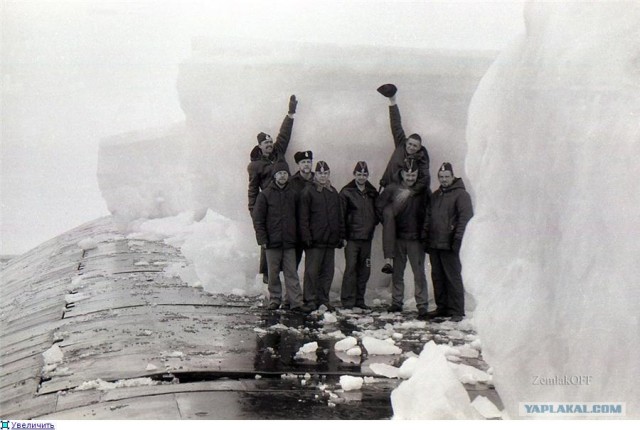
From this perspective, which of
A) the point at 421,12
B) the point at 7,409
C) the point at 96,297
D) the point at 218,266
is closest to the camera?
the point at 7,409

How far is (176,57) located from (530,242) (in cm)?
330

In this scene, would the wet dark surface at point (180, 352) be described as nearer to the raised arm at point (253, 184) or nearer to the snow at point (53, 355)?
the snow at point (53, 355)

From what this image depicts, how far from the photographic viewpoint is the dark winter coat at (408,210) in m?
6.37

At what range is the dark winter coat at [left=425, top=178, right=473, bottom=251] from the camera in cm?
621

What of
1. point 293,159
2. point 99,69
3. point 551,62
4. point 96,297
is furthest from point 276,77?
point 551,62

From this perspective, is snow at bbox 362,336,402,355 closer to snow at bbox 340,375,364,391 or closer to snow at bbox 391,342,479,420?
snow at bbox 340,375,364,391

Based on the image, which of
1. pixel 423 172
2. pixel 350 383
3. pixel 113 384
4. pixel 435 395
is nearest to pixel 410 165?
pixel 423 172

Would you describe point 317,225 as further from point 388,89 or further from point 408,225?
point 388,89

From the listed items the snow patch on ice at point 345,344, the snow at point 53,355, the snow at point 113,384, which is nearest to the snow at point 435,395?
the snow patch on ice at point 345,344

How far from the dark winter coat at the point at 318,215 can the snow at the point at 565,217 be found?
86.4 inches

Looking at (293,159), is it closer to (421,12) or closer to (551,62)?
(421,12)

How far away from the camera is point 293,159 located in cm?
669

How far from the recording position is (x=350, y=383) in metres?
4.41

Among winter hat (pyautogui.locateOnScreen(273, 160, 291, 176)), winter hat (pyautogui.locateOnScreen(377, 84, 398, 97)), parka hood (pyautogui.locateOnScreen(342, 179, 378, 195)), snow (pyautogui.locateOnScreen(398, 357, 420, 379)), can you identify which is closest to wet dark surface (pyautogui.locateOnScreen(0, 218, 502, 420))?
snow (pyautogui.locateOnScreen(398, 357, 420, 379))
